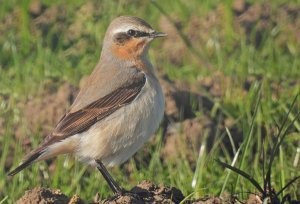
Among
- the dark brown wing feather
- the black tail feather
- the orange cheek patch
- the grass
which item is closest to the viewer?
the black tail feather

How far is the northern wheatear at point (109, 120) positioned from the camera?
7.49 metres

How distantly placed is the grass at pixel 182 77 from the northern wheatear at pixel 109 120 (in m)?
0.37

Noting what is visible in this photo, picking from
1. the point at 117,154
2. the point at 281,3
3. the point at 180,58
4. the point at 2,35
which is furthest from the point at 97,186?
the point at 281,3

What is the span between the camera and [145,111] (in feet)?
24.7

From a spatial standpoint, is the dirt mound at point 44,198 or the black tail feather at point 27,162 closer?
the dirt mound at point 44,198

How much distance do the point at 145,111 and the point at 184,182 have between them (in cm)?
67

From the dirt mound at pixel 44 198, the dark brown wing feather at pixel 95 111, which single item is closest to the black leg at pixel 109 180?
the dark brown wing feather at pixel 95 111

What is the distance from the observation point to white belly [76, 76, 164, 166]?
749 centimetres

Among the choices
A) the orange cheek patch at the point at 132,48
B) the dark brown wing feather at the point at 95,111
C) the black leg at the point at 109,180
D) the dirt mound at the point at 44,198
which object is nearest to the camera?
the dirt mound at the point at 44,198

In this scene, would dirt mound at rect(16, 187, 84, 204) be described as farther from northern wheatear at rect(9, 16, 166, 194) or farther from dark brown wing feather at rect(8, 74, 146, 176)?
dark brown wing feather at rect(8, 74, 146, 176)

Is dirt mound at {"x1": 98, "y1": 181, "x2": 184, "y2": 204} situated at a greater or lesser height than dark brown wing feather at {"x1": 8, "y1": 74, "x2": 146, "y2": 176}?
lesser

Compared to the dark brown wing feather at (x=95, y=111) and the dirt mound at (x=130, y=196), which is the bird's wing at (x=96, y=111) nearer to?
the dark brown wing feather at (x=95, y=111)

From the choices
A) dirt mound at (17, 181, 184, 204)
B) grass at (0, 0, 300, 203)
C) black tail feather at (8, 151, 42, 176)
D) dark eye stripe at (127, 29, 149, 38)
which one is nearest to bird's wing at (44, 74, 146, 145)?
black tail feather at (8, 151, 42, 176)

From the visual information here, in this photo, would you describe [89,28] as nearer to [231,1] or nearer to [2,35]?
[2,35]
